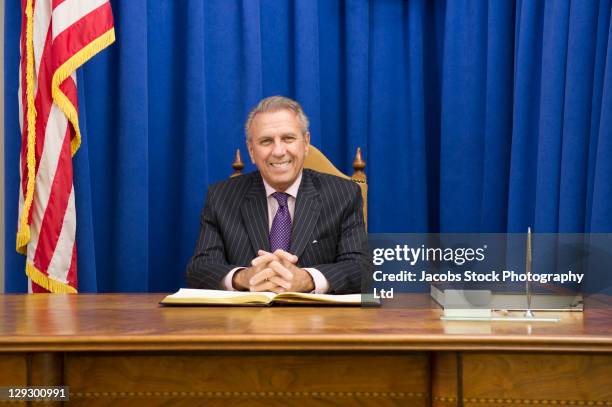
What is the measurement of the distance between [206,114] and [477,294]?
8.29 ft

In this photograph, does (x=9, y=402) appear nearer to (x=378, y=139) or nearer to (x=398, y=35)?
(x=378, y=139)

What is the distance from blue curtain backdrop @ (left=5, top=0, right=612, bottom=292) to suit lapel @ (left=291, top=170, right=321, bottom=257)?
3.78ft

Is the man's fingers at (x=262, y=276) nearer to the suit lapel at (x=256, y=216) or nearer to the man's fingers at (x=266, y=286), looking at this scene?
the man's fingers at (x=266, y=286)

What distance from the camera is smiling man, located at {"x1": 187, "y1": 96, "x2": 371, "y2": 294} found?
8.76 ft

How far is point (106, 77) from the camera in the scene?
375 centimetres

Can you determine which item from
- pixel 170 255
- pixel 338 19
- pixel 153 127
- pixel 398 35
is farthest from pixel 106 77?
pixel 398 35

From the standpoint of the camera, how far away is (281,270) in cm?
213

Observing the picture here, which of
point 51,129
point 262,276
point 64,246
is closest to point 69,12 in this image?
point 51,129

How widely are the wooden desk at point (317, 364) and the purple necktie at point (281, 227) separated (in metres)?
1.21

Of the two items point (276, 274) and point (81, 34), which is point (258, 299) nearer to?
point (276, 274)

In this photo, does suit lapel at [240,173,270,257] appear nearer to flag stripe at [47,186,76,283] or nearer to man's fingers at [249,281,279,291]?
man's fingers at [249,281,279,291]

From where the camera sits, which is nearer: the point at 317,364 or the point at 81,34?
the point at 317,364

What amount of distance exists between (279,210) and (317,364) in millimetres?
1403

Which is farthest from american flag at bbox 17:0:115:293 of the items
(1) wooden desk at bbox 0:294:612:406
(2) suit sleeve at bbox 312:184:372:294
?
(1) wooden desk at bbox 0:294:612:406
